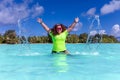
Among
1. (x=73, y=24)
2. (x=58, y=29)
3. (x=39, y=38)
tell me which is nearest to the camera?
(x=73, y=24)

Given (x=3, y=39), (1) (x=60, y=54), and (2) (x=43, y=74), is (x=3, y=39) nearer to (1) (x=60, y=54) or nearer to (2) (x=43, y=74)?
(1) (x=60, y=54)

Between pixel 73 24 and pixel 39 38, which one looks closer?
pixel 73 24

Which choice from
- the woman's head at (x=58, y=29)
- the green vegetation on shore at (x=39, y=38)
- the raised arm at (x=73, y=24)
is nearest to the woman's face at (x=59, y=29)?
the woman's head at (x=58, y=29)

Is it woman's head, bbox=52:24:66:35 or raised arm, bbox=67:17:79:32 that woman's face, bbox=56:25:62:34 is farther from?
raised arm, bbox=67:17:79:32

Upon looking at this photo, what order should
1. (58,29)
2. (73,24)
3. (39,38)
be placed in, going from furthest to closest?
(39,38)
(58,29)
(73,24)

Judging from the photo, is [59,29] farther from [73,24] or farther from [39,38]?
[39,38]

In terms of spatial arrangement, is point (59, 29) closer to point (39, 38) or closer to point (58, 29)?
point (58, 29)

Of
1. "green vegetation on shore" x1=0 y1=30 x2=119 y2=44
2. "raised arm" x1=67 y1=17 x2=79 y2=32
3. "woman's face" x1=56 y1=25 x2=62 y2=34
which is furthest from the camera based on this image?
"green vegetation on shore" x1=0 y1=30 x2=119 y2=44

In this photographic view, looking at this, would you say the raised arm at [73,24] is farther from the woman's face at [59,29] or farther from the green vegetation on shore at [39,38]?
the green vegetation on shore at [39,38]

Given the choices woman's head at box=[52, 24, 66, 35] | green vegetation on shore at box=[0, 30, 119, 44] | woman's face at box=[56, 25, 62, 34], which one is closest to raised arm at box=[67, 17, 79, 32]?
woman's head at box=[52, 24, 66, 35]

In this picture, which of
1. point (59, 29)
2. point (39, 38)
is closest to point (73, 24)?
point (59, 29)

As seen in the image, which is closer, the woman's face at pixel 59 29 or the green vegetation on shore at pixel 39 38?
the woman's face at pixel 59 29

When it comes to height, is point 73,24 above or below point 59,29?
above

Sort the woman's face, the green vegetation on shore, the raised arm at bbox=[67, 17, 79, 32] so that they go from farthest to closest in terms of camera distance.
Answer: the green vegetation on shore < the woman's face < the raised arm at bbox=[67, 17, 79, 32]
